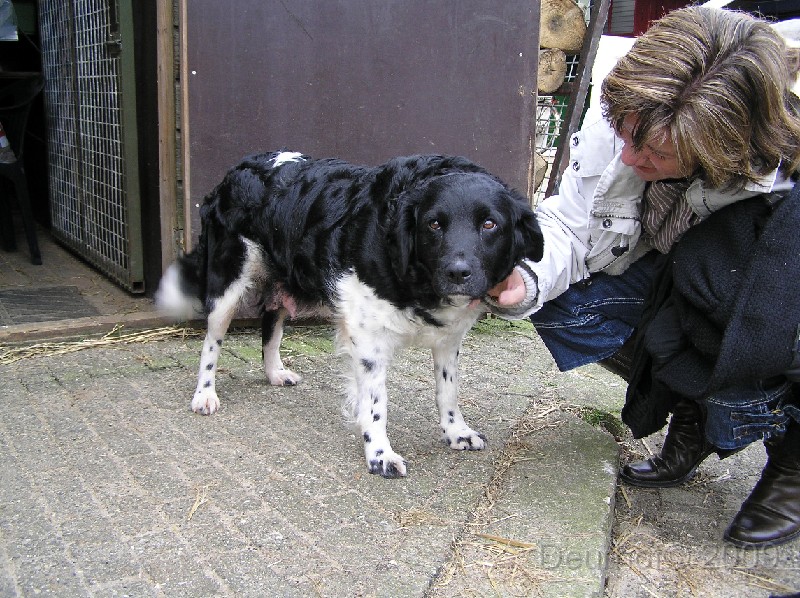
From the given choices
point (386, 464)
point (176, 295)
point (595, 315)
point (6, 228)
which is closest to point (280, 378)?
point (176, 295)

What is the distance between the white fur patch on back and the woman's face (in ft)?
4.59

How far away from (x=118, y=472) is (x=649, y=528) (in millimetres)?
1690

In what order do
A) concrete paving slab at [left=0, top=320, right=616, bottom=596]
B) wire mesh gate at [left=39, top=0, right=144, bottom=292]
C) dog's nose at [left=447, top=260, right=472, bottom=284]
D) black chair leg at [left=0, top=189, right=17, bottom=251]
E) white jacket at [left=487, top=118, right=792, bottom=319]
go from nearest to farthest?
concrete paving slab at [left=0, top=320, right=616, bottom=596] < dog's nose at [left=447, top=260, right=472, bottom=284] < white jacket at [left=487, top=118, right=792, bottom=319] < wire mesh gate at [left=39, top=0, right=144, bottom=292] < black chair leg at [left=0, top=189, right=17, bottom=251]

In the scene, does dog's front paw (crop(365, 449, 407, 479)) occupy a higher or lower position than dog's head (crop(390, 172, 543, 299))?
lower

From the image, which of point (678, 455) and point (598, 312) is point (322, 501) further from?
point (678, 455)

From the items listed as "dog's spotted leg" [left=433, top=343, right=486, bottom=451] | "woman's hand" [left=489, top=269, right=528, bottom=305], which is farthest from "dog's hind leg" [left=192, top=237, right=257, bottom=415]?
"woman's hand" [left=489, top=269, right=528, bottom=305]

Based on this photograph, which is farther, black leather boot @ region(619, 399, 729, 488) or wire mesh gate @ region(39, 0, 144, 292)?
wire mesh gate @ region(39, 0, 144, 292)

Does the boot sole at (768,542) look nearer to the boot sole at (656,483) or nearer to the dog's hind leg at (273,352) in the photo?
the boot sole at (656,483)

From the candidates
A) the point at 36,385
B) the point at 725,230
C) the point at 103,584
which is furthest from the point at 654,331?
the point at 36,385

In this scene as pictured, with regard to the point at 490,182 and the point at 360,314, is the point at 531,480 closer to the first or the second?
the point at 360,314

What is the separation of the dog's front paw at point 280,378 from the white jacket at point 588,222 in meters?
1.16

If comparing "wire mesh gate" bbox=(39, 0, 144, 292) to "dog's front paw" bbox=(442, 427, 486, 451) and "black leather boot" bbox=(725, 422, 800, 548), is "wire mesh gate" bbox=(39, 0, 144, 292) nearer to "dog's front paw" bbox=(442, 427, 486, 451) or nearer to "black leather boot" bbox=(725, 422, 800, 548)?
"dog's front paw" bbox=(442, 427, 486, 451)

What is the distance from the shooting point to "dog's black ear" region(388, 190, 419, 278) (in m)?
2.50

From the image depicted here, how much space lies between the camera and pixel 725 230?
2.35m
